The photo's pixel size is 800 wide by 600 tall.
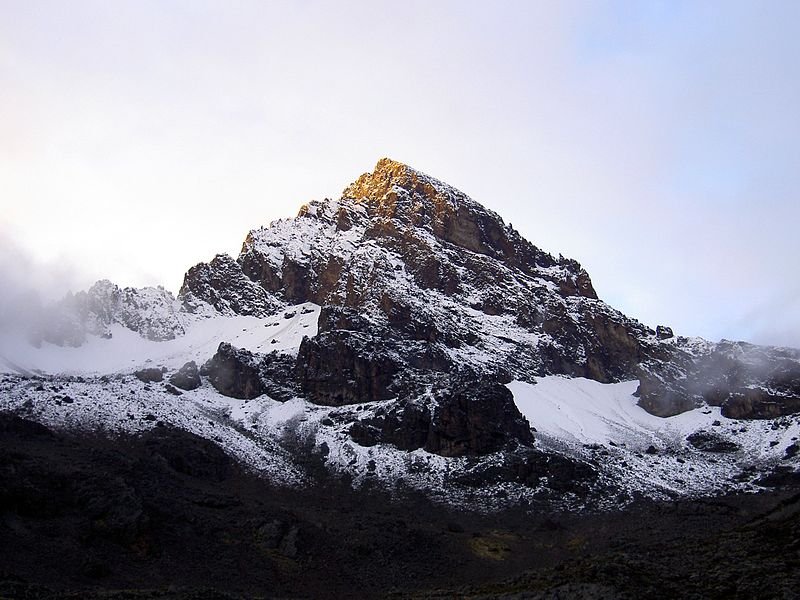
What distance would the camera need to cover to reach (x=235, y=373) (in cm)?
10631

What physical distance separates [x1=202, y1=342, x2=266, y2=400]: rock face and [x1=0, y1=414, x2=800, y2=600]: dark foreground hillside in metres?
23.8

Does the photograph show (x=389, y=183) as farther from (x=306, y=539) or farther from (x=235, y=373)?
(x=306, y=539)

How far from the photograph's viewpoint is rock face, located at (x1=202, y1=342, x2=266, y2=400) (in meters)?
104

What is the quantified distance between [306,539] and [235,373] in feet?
174

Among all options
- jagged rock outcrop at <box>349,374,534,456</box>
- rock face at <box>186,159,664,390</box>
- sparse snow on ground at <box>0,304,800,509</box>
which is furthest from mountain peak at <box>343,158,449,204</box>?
jagged rock outcrop at <box>349,374,534,456</box>

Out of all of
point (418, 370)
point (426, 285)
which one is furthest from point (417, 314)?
point (418, 370)

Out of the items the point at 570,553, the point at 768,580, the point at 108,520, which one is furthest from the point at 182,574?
the point at 768,580

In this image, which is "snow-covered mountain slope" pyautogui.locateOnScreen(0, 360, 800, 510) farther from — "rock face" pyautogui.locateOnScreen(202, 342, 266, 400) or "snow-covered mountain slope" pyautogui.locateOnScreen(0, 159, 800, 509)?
"rock face" pyautogui.locateOnScreen(202, 342, 266, 400)

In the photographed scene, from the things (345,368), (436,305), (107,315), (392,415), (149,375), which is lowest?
(392,415)

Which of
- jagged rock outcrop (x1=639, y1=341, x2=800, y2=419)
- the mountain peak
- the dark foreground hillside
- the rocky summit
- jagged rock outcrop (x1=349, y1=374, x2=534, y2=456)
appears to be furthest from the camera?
the mountain peak

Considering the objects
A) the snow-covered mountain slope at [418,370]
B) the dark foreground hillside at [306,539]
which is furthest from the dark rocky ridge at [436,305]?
the dark foreground hillside at [306,539]

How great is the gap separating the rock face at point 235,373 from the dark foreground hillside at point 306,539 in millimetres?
23818

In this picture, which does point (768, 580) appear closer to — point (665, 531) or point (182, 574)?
point (182, 574)

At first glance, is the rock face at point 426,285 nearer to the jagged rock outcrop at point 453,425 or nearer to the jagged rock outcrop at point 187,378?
the jagged rock outcrop at point 453,425
